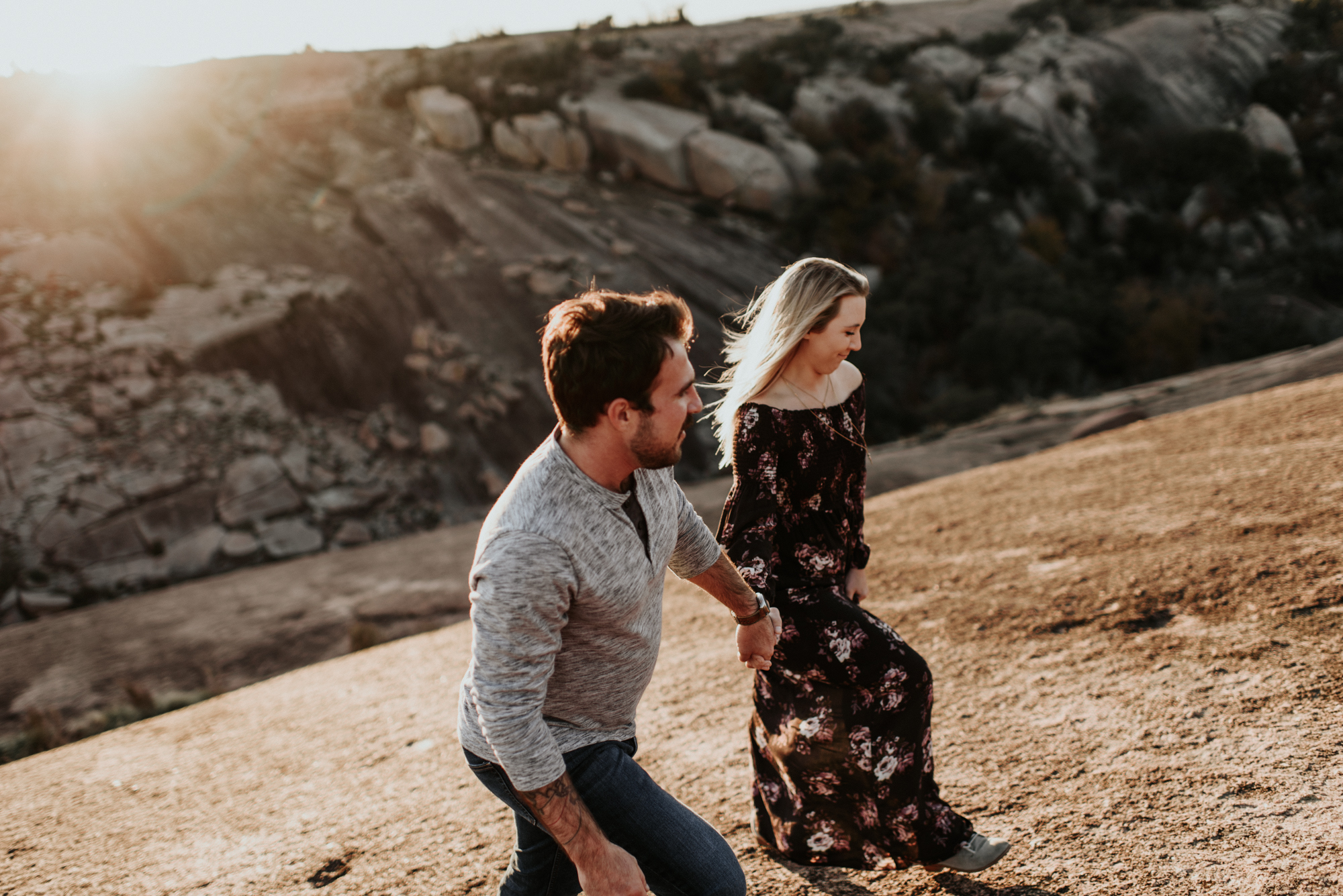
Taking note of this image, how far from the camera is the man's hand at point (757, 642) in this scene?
2.05 metres

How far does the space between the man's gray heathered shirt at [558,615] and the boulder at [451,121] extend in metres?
24.6

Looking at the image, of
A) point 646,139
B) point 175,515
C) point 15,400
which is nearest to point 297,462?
point 175,515

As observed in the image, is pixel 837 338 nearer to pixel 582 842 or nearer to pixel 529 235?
pixel 582 842

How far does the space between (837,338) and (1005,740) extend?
5.80 ft

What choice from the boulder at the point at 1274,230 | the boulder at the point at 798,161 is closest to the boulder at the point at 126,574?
the boulder at the point at 798,161

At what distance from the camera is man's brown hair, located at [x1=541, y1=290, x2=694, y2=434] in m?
1.49

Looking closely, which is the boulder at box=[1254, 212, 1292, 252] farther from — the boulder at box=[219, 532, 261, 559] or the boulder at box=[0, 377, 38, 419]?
the boulder at box=[0, 377, 38, 419]

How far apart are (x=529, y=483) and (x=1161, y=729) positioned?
→ 101 inches

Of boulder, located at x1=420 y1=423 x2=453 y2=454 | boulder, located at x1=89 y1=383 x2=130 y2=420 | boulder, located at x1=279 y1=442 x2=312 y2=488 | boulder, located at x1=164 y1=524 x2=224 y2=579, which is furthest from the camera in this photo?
boulder, located at x1=420 y1=423 x2=453 y2=454

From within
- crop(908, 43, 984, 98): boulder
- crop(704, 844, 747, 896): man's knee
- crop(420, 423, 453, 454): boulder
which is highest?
crop(908, 43, 984, 98): boulder

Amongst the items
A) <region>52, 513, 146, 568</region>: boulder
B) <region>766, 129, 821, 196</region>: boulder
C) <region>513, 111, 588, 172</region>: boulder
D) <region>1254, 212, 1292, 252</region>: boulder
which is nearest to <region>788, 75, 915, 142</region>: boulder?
<region>766, 129, 821, 196</region>: boulder

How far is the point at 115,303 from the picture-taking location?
16.7 m

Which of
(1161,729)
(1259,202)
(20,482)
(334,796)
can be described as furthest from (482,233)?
(1259,202)

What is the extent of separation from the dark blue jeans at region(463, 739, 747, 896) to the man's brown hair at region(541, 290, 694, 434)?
739 millimetres
